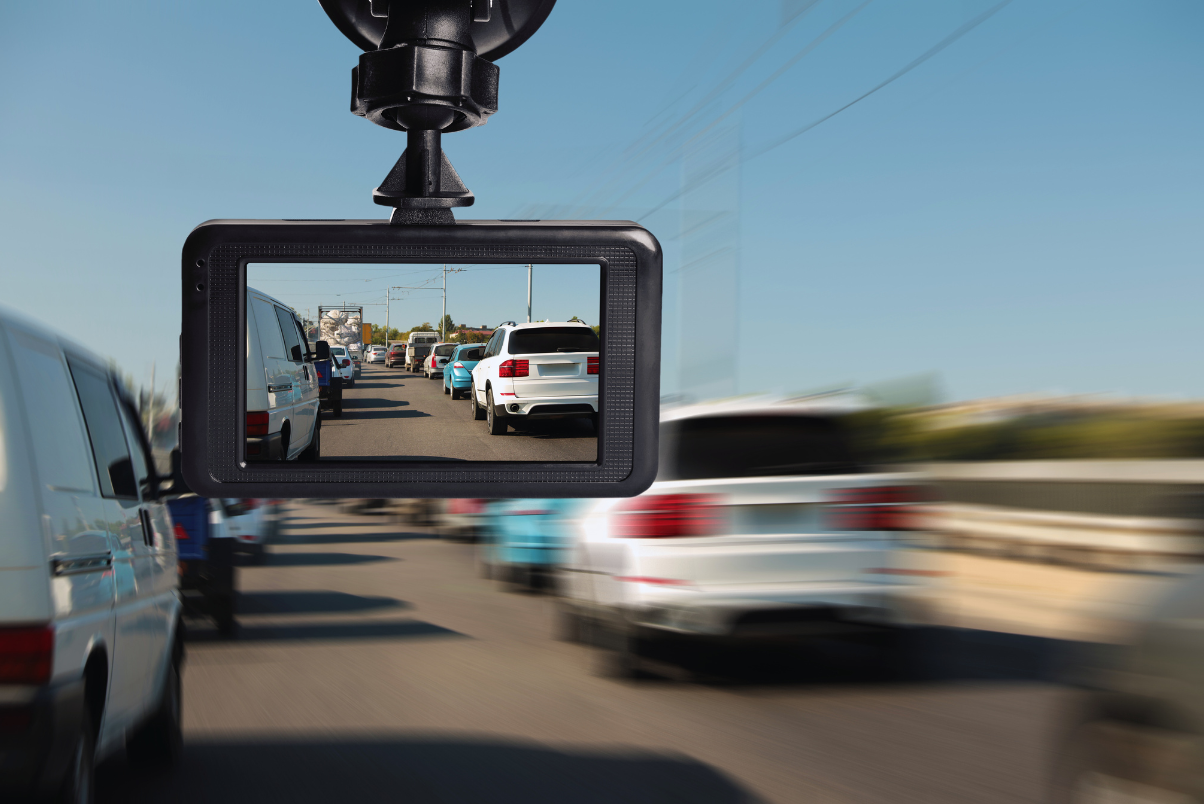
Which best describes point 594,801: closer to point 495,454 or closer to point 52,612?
point 52,612

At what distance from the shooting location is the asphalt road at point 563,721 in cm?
477

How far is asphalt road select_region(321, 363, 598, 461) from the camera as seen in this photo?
167 centimetres

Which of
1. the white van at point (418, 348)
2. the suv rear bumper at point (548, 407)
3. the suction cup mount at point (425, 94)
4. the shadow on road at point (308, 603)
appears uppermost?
the suction cup mount at point (425, 94)

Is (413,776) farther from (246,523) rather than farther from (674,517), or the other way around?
(246,523)

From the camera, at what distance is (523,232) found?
5.24 feet

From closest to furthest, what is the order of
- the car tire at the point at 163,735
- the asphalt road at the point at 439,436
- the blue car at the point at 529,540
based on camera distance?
the asphalt road at the point at 439,436
the car tire at the point at 163,735
the blue car at the point at 529,540

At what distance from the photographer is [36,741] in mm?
3203

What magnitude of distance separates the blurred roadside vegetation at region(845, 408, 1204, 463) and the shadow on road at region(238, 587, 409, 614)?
490cm

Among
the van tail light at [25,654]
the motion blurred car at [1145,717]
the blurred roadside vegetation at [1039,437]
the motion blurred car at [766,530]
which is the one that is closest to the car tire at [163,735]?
the van tail light at [25,654]

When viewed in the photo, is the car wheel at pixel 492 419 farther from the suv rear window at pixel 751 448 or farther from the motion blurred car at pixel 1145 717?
the suv rear window at pixel 751 448

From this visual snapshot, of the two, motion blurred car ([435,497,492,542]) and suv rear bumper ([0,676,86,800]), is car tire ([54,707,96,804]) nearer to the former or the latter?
suv rear bumper ([0,676,86,800])

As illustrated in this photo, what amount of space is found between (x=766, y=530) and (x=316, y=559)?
8427 millimetres

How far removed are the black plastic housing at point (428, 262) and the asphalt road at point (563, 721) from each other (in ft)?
10.9

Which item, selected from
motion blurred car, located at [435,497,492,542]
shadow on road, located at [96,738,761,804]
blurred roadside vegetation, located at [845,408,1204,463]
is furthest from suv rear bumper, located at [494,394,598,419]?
motion blurred car, located at [435,497,492,542]
